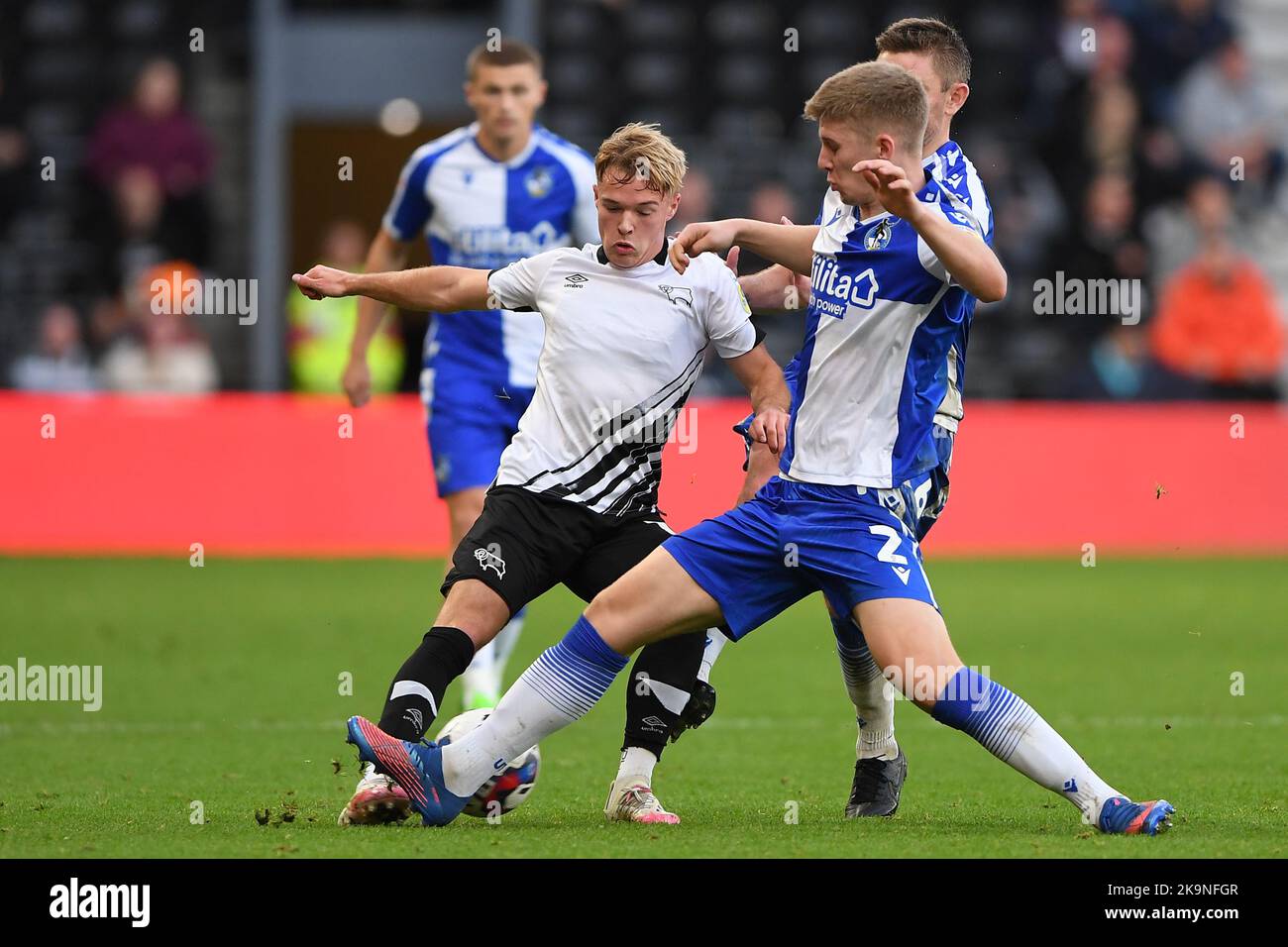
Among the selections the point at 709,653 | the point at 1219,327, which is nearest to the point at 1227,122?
the point at 1219,327

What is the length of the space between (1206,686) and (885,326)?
473cm

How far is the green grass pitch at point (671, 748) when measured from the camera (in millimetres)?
5496

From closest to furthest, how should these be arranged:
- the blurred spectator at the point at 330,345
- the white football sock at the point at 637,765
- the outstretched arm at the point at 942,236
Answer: the outstretched arm at the point at 942,236, the white football sock at the point at 637,765, the blurred spectator at the point at 330,345

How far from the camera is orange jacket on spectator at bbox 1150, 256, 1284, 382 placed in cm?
1731

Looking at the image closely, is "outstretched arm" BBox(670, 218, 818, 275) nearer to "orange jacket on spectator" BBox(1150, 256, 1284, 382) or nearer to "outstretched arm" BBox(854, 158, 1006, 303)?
"outstretched arm" BBox(854, 158, 1006, 303)

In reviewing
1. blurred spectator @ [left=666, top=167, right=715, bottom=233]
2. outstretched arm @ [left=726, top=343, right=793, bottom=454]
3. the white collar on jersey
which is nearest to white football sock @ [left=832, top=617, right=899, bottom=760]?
outstretched arm @ [left=726, top=343, right=793, bottom=454]

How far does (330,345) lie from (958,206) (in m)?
12.7

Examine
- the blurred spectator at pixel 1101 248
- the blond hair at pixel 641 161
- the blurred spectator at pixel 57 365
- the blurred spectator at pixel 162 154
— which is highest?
the blurred spectator at pixel 162 154

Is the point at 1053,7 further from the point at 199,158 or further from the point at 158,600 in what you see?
the point at 158,600

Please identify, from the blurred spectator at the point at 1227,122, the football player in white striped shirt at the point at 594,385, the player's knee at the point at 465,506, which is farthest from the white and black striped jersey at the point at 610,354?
the blurred spectator at the point at 1227,122

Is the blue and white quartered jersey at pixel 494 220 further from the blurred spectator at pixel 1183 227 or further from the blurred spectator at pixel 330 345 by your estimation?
the blurred spectator at pixel 1183 227

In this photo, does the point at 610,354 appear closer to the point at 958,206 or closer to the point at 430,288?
the point at 430,288

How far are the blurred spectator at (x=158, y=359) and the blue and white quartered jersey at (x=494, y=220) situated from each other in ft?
29.4

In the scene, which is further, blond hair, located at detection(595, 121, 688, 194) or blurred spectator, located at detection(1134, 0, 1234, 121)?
blurred spectator, located at detection(1134, 0, 1234, 121)
